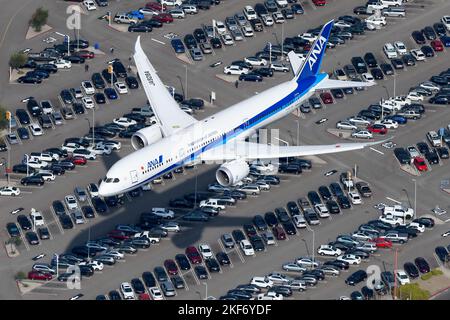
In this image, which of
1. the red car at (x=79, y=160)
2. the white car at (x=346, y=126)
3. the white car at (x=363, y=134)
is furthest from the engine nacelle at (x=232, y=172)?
the white car at (x=346, y=126)

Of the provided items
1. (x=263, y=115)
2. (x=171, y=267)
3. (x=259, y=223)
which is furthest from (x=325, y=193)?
(x=263, y=115)

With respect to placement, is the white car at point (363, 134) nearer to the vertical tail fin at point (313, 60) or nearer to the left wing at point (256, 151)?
the vertical tail fin at point (313, 60)

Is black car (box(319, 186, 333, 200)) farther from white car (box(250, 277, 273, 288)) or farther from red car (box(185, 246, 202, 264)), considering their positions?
white car (box(250, 277, 273, 288))

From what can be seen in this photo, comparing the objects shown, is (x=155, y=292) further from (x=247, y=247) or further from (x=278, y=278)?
(x=247, y=247)

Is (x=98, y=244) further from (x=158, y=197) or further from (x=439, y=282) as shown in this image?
(x=439, y=282)

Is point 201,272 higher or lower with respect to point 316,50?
lower
